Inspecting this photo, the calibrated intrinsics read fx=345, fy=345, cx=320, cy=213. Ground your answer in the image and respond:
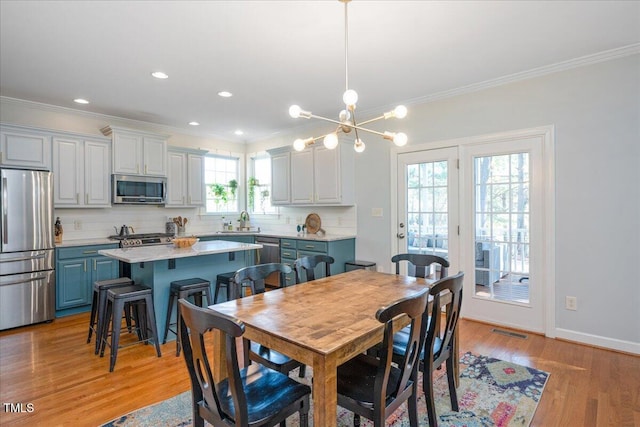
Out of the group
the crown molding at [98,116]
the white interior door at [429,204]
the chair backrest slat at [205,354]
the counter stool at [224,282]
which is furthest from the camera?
the crown molding at [98,116]

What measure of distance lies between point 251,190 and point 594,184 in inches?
205

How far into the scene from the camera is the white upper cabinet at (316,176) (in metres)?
4.86

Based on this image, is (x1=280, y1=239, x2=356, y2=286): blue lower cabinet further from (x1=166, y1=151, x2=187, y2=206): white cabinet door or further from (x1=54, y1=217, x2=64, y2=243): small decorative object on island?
(x1=54, y1=217, x2=64, y2=243): small decorative object on island

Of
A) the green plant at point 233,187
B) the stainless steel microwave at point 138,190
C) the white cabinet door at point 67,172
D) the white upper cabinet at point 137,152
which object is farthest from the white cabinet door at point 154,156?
the green plant at point 233,187

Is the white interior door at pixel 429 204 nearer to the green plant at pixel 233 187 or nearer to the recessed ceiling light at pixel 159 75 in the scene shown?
the recessed ceiling light at pixel 159 75

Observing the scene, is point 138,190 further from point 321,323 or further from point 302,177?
point 321,323

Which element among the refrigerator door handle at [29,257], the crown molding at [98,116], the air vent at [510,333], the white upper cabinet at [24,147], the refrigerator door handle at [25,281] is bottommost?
the air vent at [510,333]

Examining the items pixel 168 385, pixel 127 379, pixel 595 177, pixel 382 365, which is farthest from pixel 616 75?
pixel 127 379

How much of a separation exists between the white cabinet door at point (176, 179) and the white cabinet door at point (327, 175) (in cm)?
216

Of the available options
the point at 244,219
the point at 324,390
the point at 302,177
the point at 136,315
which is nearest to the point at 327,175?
the point at 302,177

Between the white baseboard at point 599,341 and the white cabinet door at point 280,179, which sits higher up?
the white cabinet door at point 280,179

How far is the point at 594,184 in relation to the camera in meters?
3.13

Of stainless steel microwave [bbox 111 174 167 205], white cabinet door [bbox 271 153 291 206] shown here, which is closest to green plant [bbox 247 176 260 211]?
white cabinet door [bbox 271 153 291 206]

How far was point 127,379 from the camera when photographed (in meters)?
2.60
